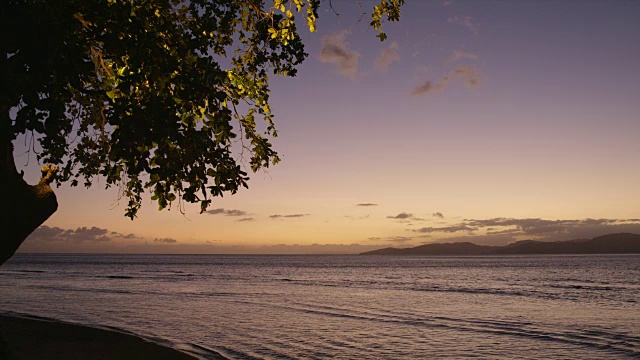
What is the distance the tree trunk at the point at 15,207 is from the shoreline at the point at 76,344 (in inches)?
255

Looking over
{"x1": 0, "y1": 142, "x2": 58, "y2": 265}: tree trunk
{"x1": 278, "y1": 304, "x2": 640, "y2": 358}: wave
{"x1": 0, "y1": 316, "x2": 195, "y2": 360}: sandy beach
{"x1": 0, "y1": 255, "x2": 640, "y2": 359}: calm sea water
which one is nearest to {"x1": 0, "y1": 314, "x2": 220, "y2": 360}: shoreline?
{"x1": 0, "y1": 316, "x2": 195, "y2": 360}: sandy beach

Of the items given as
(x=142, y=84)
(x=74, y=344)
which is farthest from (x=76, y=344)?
(x=142, y=84)

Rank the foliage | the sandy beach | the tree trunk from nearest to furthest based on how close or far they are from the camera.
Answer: the foliage → the tree trunk → the sandy beach

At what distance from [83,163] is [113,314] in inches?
802

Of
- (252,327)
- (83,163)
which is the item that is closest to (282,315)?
(252,327)

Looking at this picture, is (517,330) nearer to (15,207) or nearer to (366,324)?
(366,324)

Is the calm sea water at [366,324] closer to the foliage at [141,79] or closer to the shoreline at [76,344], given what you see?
the shoreline at [76,344]

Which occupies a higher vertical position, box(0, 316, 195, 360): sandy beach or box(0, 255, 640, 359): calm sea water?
box(0, 316, 195, 360): sandy beach

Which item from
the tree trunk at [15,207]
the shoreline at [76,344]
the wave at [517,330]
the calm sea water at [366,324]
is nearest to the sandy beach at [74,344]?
the shoreline at [76,344]

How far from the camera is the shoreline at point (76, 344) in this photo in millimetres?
14147

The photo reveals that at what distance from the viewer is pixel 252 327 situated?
2325cm

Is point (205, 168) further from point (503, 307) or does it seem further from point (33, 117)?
point (503, 307)

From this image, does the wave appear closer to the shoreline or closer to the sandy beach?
the shoreline

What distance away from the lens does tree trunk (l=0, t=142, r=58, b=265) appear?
7516 millimetres
